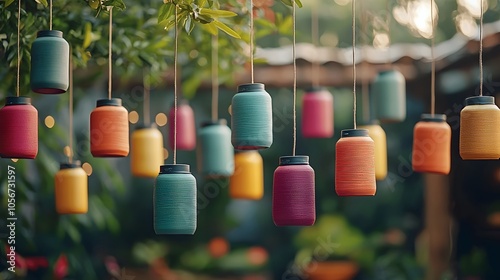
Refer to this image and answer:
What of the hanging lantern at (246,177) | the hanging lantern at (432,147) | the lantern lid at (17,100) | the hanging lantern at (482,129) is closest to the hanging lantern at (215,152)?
the hanging lantern at (246,177)

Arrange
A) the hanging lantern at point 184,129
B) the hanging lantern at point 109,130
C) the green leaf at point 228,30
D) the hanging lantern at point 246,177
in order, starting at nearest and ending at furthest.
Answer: the green leaf at point 228,30, the hanging lantern at point 109,130, the hanging lantern at point 246,177, the hanging lantern at point 184,129

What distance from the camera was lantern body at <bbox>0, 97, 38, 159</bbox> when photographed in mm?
2570

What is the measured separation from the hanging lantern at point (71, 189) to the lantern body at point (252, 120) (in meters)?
0.85

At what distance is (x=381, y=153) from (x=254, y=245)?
2185 mm

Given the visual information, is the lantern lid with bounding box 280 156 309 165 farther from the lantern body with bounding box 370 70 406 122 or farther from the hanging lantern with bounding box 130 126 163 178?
the lantern body with bounding box 370 70 406 122

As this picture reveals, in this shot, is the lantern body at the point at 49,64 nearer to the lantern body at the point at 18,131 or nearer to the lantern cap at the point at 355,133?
the lantern body at the point at 18,131

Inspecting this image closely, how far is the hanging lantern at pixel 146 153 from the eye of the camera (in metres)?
3.54

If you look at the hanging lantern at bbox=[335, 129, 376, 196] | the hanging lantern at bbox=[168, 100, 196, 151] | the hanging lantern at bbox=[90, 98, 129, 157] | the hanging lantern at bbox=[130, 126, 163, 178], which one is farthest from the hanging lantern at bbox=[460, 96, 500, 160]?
the hanging lantern at bbox=[168, 100, 196, 151]

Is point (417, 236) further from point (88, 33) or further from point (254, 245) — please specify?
point (88, 33)

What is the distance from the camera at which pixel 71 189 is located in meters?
3.14

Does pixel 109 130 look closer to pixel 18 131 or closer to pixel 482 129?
pixel 18 131

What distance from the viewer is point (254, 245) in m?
5.76

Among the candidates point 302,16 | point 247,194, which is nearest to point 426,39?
point 302,16

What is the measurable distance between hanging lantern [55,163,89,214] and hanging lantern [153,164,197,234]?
78 centimetres
